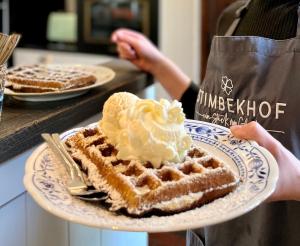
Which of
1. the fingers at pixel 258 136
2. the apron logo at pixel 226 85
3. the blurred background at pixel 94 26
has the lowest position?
the blurred background at pixel 94 26

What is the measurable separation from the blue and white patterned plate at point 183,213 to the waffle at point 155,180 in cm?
1

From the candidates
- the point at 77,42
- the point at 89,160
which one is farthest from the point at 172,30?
the point at 89,160

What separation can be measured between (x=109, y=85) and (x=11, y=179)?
0.36 metres

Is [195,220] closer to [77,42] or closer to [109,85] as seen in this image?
[109,85]

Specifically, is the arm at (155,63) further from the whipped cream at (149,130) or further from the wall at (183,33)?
the wall at (183,33)

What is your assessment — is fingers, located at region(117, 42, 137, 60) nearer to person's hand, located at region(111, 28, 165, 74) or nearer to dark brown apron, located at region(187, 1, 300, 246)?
person's hand, located at region(111, 28, 165, 74)

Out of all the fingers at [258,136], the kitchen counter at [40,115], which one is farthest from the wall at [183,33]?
the fingers at [258,136]

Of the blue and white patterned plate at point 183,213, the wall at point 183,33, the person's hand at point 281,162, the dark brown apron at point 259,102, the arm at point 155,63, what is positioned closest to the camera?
the blue and white patterned plate at point 183,213

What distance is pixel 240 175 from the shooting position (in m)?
0.62

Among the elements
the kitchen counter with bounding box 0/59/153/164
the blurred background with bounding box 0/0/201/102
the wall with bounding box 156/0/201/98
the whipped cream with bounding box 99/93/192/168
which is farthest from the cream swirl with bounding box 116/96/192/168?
the wall with bounding box 156/0/201/98

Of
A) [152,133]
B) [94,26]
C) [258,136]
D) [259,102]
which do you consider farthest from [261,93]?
[94,26]

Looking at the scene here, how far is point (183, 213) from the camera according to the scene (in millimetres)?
547

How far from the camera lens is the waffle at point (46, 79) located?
2.98ft

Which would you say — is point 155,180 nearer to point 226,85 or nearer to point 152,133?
point 152,133
